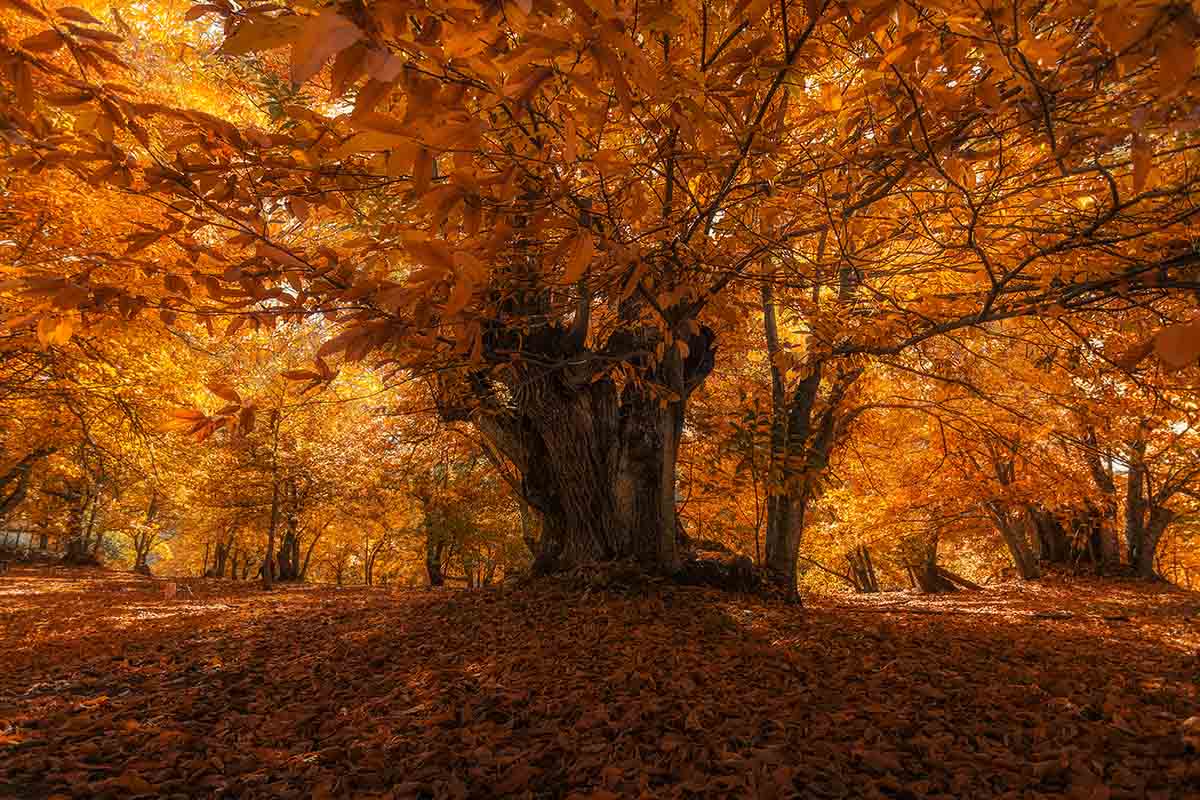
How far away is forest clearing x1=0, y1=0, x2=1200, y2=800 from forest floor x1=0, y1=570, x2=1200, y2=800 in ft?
0.09

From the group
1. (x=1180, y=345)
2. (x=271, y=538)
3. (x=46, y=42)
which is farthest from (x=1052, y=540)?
(x=271, y=538)

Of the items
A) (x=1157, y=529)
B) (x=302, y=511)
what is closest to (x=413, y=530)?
(x=302, y=511)

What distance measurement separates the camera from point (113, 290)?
4.85 feet

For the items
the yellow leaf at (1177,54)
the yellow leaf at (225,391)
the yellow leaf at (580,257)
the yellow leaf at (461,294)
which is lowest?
the yellow leaf at (225,391)

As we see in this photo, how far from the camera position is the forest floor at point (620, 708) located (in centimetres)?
217

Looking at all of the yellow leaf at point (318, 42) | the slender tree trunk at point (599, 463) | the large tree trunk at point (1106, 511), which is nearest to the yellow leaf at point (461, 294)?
the yellow leaf at point (318, 42)

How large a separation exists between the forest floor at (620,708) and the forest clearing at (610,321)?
0.03 metres

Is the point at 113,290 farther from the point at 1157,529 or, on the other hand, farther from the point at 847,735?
the point at 1157,529

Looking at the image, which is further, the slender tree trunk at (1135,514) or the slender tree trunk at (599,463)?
the slender tree trunk at (1135,514)

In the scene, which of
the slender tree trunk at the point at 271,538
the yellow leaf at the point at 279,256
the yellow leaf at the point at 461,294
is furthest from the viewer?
the slender tree trunk at the point at 271,538

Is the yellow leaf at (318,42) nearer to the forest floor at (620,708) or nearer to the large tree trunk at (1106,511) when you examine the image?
the forest floor at (620,708)

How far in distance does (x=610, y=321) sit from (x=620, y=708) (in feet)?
9.96

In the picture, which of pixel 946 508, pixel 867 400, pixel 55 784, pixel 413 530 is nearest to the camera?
pixel 55 784

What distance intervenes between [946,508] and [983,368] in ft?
15.3
